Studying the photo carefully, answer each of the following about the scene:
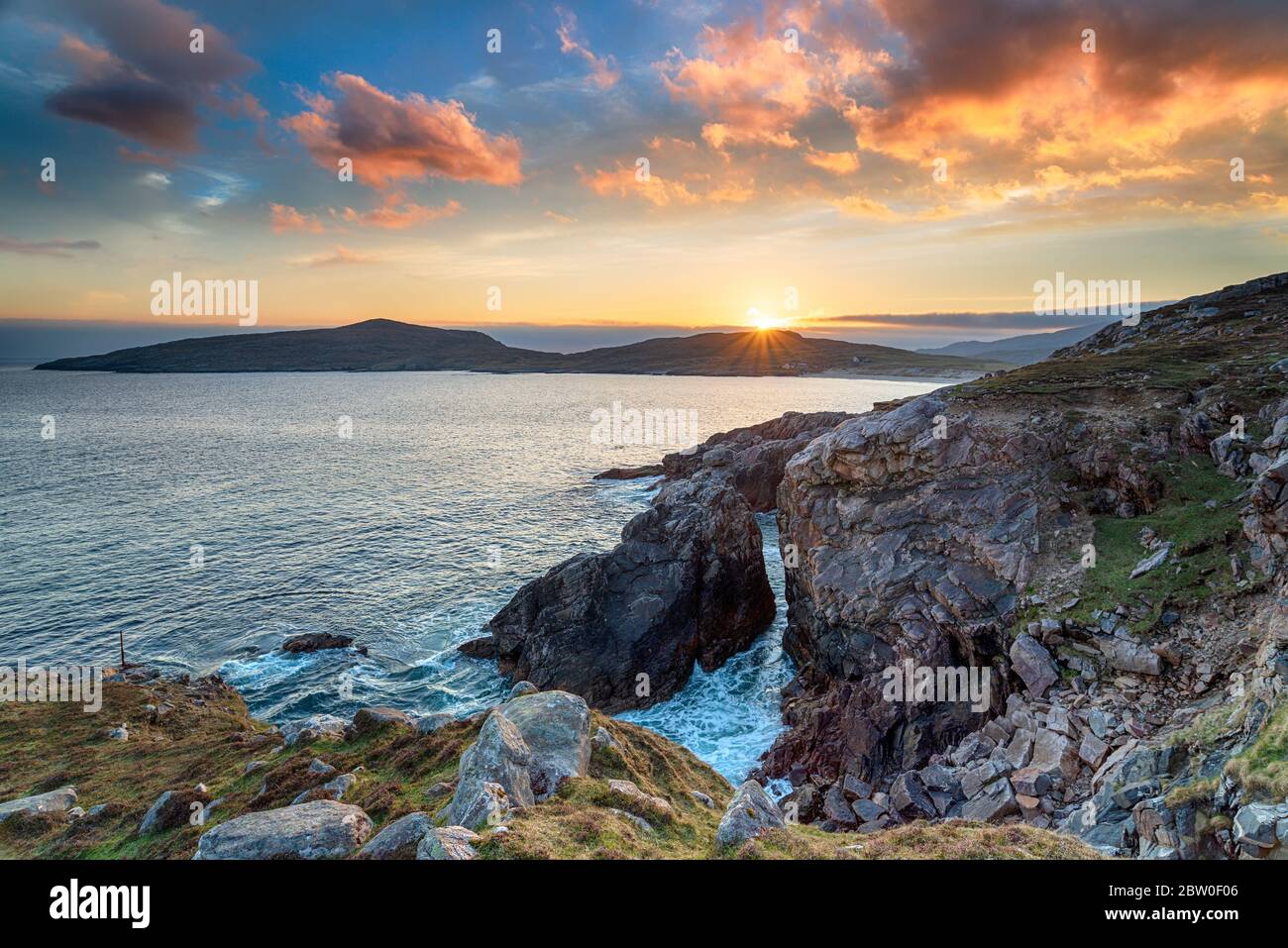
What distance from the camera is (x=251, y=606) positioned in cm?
4278

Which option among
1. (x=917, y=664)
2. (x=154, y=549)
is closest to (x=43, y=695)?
(x=154, y=549)

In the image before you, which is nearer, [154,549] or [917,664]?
[917,664]

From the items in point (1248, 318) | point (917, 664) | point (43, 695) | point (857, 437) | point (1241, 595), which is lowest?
point (43, 695)

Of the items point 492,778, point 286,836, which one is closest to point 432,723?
point 492,778

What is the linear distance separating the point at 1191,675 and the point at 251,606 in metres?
51.2

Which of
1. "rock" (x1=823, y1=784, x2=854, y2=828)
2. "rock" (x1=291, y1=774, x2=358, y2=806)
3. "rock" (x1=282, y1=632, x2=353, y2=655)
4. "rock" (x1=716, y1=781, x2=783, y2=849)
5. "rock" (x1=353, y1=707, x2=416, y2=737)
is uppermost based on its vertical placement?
"rock" (x1=716, y1=781, x2=783, y2=849)

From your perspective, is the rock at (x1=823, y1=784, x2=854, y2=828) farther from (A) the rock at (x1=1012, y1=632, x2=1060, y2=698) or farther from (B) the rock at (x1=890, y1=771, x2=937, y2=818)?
(A) the rock at (x1=1012, y1=632, x2=1060, y2=698)

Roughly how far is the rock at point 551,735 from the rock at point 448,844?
346 cm

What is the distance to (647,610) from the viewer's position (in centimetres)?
3703

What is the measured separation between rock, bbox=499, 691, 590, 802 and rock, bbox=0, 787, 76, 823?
45.7 feet

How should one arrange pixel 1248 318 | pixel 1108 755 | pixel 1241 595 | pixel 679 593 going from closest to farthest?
1. pixel 1108 755
2. pixel 1241 595
3. pixel 679 593
4. pixel 1248 318

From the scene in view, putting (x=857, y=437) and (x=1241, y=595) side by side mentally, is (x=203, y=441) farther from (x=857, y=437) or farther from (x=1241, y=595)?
(x=1241, y=595)

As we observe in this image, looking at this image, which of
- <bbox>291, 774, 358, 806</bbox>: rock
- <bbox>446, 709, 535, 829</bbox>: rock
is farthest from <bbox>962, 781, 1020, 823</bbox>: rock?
<bbox>291, 774, 358, 806</bbox>: rock

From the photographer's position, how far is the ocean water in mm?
34531
